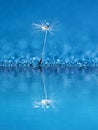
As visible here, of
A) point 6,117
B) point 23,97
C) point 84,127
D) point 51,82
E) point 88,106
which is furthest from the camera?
point 51,82

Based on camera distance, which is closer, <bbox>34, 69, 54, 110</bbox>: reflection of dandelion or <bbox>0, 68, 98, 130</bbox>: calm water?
<bbox>0, 68, 98, 130</bbox>: calm water

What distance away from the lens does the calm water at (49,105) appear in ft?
18.6

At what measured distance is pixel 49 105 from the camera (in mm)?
7109

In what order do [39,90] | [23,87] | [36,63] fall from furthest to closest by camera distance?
[36,63] → [23,87] → [39,90]

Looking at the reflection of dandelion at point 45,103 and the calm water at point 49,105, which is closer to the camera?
the calm water at point 49,105

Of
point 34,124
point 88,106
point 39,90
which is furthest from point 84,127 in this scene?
point 39,90

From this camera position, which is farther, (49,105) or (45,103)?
(45,103)

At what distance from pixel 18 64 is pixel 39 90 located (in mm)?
8241

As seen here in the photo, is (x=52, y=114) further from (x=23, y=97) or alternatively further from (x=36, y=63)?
(x=36, y=63)

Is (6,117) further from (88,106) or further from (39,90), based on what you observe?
(39,90)

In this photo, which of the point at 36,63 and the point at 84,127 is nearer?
the point at 84,127

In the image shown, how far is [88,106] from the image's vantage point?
7.27m

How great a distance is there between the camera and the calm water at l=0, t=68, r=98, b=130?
224 inches

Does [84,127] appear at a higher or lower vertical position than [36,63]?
lower
